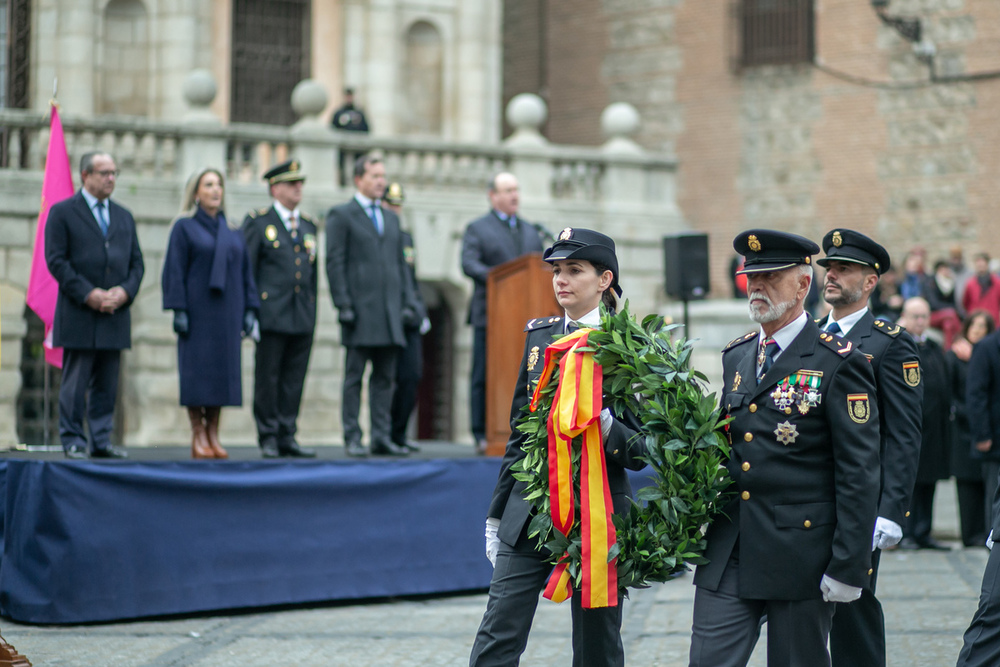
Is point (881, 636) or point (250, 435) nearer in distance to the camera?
point (881, 636)

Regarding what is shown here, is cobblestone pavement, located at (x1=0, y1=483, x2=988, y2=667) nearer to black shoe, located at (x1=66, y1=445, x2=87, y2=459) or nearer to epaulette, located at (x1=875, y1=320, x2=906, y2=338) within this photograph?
black shoe, located at (x1=66, y1=445, x2=87, y2=459)

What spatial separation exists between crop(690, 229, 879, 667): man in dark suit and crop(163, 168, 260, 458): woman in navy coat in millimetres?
5010

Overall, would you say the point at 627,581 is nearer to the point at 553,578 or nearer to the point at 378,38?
the point at 553,578

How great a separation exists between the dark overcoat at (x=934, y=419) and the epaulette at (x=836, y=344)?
7011 millimetres

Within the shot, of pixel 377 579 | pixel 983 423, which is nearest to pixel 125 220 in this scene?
pixel 377 579

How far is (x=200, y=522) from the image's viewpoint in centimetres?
854

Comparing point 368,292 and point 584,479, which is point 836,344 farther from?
point 368,292

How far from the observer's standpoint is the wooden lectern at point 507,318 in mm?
9930

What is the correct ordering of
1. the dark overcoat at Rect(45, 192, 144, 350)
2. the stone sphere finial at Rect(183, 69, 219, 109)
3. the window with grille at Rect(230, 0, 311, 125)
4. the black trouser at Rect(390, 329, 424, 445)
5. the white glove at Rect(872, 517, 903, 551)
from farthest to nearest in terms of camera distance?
the window with grille at Rect(230, 0, 311, 125)
the stone sphere finial at Rect(183, 69, 219, 109)
the black trouser at Rect(390, 329, 424, 445)
the dark overcoat at Rect(45, 192, 144, 350)
the white glove at Rect(872, 517, 903, 551)

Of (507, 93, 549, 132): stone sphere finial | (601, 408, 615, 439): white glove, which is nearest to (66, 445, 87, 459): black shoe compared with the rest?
(601, 408, 615, 439): white glove

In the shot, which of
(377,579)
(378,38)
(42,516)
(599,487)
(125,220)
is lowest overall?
(377,579)

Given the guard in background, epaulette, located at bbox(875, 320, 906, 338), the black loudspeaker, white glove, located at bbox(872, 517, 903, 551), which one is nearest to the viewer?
white glove, located at bbox(872, 517, 903, 551)

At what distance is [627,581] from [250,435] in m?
11.7

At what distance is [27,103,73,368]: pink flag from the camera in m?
9.77
